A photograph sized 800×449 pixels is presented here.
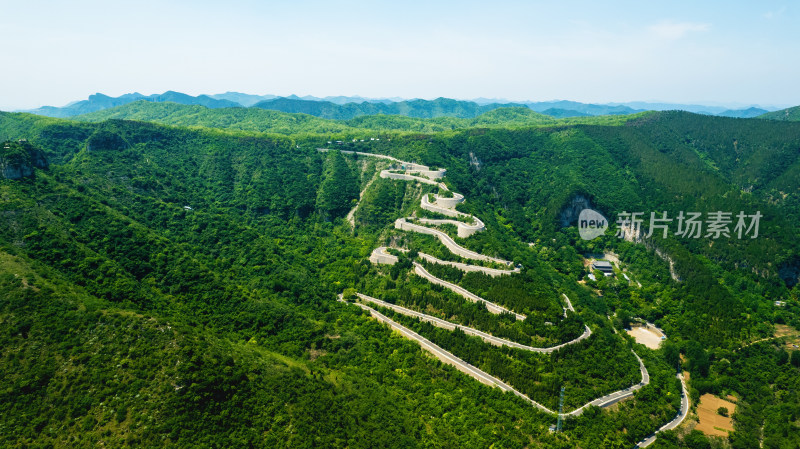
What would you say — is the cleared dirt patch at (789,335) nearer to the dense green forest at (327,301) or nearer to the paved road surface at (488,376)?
the dense green forest at (327,301)

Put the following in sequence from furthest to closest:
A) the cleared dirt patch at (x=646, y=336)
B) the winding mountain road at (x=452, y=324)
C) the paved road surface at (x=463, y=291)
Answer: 1. the cleared dirt patch at (x=646, y=336)
2. the paved road surface at (x=463, y=291)
3. the winding mountain road at (x=452, y=324)

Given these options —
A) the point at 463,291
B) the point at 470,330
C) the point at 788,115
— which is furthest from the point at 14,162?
the point at 788,115

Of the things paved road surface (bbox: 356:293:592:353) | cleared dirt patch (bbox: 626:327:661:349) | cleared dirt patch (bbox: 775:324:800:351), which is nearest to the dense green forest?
cleared dirt patch (bbox: 775:324:800:351)

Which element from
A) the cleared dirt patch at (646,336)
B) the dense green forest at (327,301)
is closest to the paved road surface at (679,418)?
the dense green forest at (327,301)

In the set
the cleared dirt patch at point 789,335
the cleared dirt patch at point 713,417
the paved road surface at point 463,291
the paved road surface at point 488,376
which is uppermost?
the paved road surface at point 463,291

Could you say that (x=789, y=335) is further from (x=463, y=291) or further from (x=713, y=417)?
(x=463, y=291)

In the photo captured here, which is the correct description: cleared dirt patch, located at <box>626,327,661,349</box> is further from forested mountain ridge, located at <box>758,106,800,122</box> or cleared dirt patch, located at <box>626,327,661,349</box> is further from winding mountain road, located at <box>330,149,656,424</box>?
forested mountain ridge, located at <box>758,106,800,122</box>
